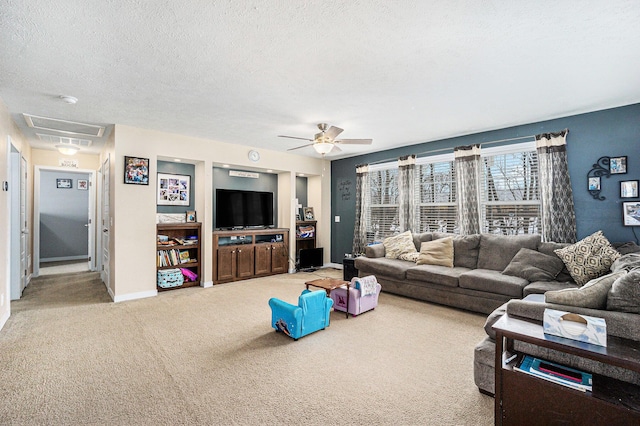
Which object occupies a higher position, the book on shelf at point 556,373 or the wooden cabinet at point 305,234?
the wooden cabinet at point 305,234

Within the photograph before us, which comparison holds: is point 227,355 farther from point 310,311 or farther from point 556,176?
point 556,176

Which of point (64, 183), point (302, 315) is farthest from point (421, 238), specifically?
point (64, 183)

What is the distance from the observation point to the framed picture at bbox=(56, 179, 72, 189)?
26.5 feet

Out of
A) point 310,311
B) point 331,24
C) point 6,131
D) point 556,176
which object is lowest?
point 310,311

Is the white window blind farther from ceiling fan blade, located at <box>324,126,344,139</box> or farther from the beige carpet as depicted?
ceiling fan blade, located at <box>324,126,344,139</box>

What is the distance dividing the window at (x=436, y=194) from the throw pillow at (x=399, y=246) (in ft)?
1.66

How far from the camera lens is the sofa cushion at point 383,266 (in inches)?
187

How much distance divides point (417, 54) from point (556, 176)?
2.98 meters

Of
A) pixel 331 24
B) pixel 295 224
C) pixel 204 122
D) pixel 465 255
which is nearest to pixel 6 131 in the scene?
pixel 204 122

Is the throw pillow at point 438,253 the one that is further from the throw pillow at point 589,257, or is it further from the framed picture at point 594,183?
the framed picture at point 594,183

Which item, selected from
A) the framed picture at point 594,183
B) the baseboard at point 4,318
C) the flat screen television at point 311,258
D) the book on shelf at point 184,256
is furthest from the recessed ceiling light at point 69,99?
the framed picture at point 594,183

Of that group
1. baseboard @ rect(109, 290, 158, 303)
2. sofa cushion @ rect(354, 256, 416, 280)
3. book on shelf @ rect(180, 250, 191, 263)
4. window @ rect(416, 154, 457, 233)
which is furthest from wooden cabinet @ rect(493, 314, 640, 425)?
book on shelf @ rect(180, 250, 191, 263)

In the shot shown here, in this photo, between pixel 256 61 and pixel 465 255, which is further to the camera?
pixel 465 255

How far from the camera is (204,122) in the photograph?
4.44 metres
